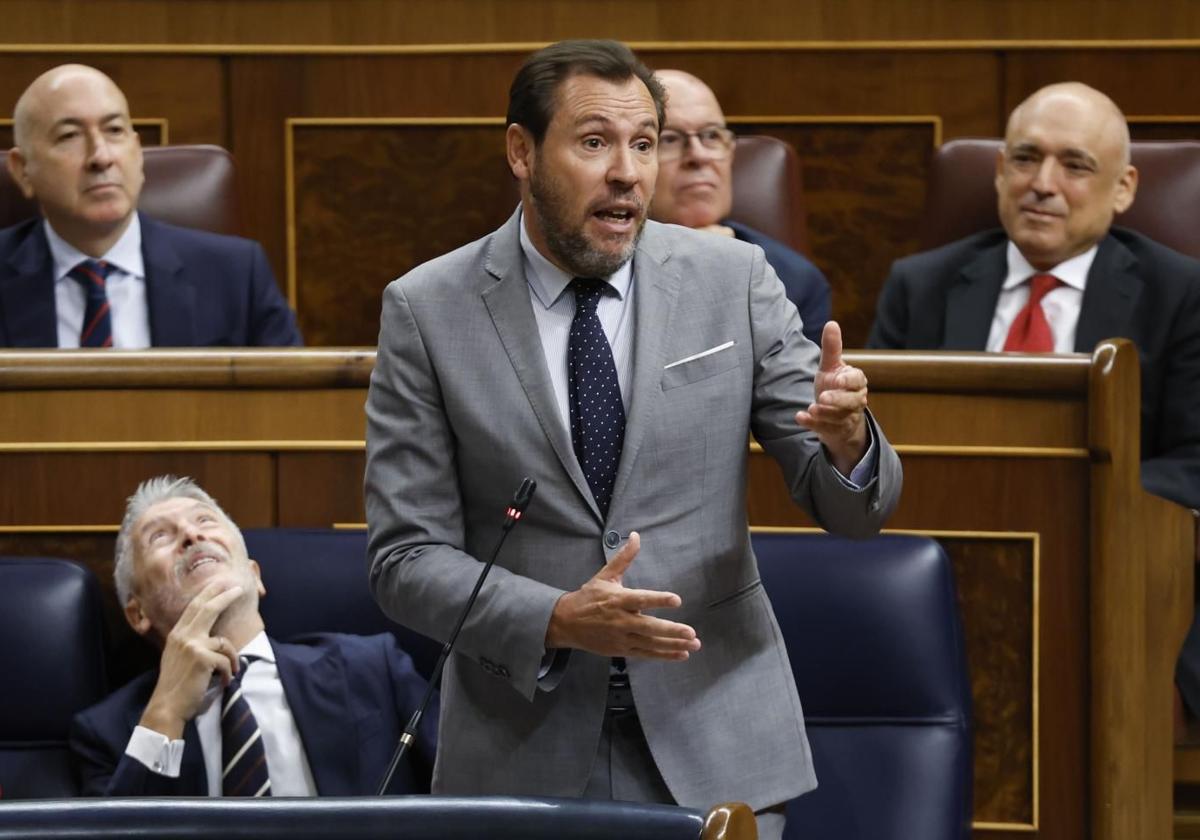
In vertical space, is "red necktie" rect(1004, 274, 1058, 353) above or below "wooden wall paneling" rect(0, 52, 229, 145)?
below

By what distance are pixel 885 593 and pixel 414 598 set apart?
1.28 ft

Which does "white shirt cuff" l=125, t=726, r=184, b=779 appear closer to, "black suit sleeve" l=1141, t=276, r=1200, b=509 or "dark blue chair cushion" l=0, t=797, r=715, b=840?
"dark blue chair cushion" l=0, t=797, r=715, b=840

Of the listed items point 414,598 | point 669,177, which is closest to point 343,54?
point 669,177

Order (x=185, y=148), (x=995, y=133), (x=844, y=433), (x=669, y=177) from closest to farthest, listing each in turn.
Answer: (x=844, y=433), (x=669, y=177), (x=185, y=148), (x=995, y=133)

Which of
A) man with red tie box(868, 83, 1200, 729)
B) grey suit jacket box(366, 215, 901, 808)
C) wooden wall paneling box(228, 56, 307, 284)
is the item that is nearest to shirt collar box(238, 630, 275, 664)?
grey suit jacket box(366, 215, 901, 808)

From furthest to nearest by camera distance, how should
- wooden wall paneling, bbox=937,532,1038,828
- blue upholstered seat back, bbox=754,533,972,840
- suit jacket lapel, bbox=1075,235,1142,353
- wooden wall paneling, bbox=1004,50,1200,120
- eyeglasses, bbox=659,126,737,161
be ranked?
1. wooden wall paneling, bbox=1004,50,1200,120
2. eyeglasses, bbox=659,126,737,161
3. suit jacket lapel, bbox=1075,235,1142,353
4. wooden wall paneling, bbox=937,532,1038,828
5. blue upholstered seat back, bbox=754,533,972,840

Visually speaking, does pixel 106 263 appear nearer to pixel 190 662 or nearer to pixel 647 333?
pixel 190 662

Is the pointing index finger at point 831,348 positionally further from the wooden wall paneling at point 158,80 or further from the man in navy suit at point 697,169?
the wooden wall paneling at point 158,80

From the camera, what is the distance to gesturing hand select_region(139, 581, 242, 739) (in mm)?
1168

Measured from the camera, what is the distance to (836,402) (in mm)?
815

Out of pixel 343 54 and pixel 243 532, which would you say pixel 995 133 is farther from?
pixel 243 532

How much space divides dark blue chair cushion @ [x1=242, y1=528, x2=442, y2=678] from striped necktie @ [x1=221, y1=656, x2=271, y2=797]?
0.07m

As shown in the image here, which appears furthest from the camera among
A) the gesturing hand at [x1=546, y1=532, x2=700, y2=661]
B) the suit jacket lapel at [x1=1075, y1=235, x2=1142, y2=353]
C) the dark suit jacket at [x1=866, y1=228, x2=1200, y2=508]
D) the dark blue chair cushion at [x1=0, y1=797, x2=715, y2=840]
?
the suit jacket lapel at [x1=1075, y1=235, x2=1142, y2=353]

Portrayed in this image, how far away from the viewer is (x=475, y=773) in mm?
901
